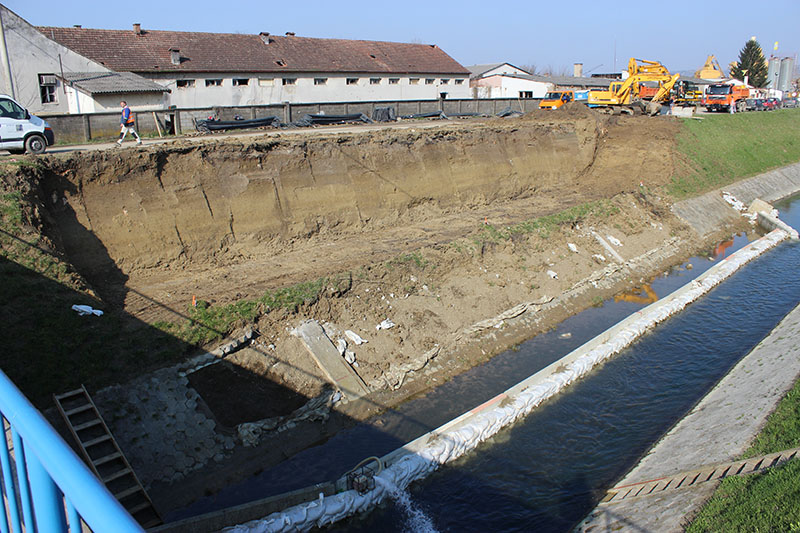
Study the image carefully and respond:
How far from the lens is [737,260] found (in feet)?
71.9

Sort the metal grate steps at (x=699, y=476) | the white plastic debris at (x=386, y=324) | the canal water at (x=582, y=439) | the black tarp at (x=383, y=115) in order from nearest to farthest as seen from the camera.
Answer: the metal grate steps at (x=699, y=476) → the canal water at (x=582, y=439) → the white plastic debris at (x=386, y=324) → the black tarp at (x=383, y=115)

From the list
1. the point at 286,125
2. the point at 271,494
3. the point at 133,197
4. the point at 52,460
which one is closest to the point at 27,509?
the point at 52,460

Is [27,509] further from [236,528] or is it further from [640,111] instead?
[640,111]

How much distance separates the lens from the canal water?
32.3 feet

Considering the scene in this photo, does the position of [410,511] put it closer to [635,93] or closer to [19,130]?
[19,130]

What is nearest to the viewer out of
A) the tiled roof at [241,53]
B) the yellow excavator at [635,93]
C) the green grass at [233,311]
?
the green grass at [233,311]

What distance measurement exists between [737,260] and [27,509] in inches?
955

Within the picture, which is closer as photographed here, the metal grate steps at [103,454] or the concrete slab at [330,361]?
the metal grate steps at [103,454]

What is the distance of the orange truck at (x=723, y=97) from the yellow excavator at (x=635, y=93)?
11513 millimetres

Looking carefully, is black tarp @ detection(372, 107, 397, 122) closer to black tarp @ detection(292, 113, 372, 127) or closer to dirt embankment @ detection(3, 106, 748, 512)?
black tarp @ detection(292, 113, 372, 127)

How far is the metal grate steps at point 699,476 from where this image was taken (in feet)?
27.6

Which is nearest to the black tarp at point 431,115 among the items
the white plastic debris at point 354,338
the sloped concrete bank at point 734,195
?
the sloped concrete bank at point 734,195

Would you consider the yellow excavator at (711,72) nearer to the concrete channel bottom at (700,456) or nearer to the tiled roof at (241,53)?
the tiled roof at (241,53)

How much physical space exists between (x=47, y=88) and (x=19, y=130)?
57.4 feet
